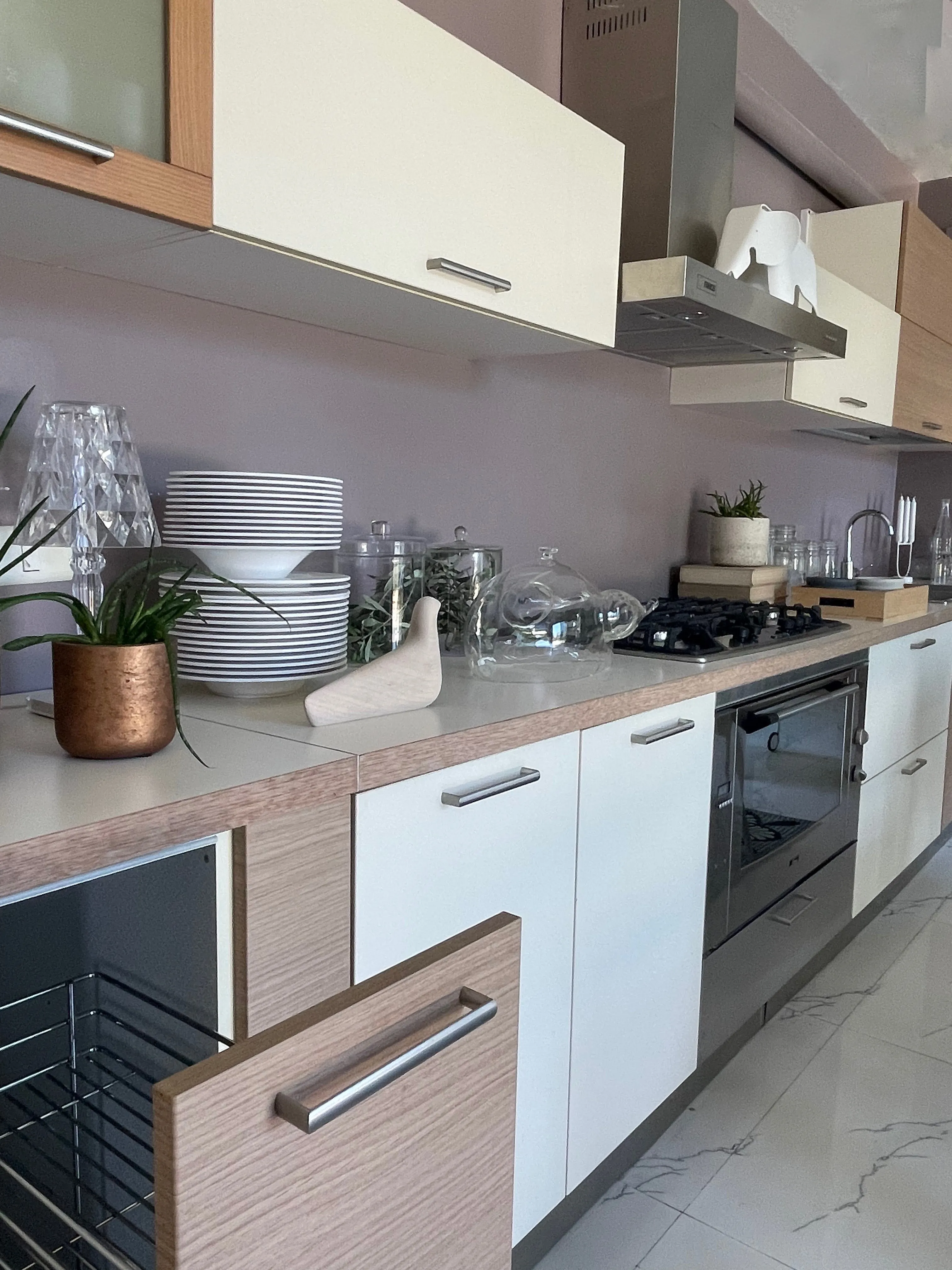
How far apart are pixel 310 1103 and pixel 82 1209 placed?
0.73m

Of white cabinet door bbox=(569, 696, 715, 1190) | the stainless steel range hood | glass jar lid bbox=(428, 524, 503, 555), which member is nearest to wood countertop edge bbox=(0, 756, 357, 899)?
white cabinet door bbox=(569, 696, 715, 1190)

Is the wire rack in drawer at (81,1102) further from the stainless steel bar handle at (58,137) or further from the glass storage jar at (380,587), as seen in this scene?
the stainless steel bar handle at (58,137)

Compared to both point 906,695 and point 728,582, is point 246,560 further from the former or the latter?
point 906,695

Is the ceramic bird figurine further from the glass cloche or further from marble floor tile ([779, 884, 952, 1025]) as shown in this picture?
marble floor tile ([779, 884, 952, 1025])

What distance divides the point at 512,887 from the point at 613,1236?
714mm

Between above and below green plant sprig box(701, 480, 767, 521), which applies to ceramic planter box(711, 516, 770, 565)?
below

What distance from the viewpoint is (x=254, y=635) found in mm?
1379

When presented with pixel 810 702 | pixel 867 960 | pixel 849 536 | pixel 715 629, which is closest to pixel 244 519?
pixel 715 629

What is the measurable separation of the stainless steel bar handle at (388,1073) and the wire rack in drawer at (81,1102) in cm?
46

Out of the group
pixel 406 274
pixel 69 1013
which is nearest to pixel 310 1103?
pixel 69 1013

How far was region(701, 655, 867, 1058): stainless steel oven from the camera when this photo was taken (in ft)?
6.35

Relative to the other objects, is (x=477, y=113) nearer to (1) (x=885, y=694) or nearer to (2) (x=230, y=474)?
(2) (x=230, y=474)

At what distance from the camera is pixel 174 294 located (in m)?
1.54

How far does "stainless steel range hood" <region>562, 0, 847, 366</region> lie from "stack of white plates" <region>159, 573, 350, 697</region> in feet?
3.30
